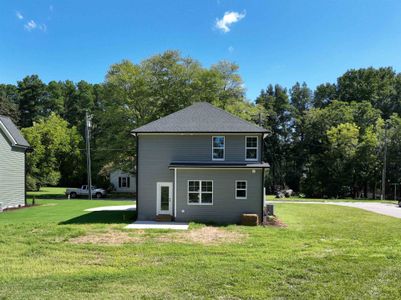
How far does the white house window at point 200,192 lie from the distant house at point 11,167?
13.1 meters

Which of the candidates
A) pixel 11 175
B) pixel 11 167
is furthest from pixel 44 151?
pixel 11 175

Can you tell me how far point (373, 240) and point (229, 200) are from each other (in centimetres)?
713

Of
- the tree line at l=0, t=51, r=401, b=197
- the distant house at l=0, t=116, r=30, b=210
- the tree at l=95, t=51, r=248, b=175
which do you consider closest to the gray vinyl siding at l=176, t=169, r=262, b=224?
the tree line at l=0, t=51, r=401, b=197

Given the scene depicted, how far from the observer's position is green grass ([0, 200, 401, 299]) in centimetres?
673

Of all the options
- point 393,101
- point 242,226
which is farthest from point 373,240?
point 393,101

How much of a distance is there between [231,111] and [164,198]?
1864cm

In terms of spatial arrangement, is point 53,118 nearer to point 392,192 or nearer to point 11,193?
point 11,193

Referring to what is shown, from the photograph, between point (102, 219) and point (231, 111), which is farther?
point (231, 111)

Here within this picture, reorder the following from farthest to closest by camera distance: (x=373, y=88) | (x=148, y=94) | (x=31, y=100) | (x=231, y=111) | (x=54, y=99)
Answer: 1. (x=31, y=100)
2. (x=54, y=99)
3. (x=373, y=88)
4. (x=148, y=94)
5. (x=231, y=111)

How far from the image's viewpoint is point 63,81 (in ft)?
251

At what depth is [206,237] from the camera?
13.0 m

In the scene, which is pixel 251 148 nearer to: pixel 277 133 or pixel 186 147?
pixel 186 147

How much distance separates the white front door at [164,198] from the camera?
59.8 ft

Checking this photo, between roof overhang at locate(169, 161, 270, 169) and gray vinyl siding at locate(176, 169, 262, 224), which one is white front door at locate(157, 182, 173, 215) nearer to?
gray vinyl siding at locate(176, 169, 262, 224)
